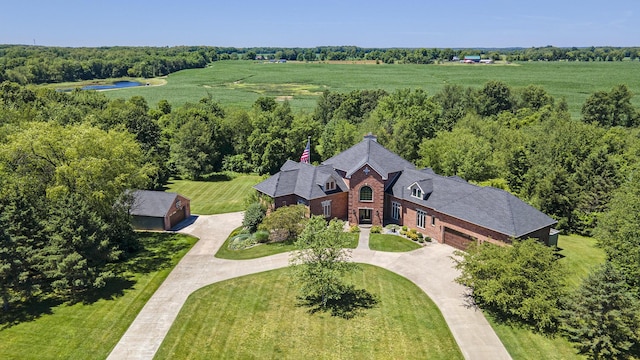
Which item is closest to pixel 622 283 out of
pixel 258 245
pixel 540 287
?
pixel 540 287

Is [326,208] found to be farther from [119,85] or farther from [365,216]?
[119,85]

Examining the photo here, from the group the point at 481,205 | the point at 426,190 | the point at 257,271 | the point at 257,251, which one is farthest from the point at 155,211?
the point at 481,205

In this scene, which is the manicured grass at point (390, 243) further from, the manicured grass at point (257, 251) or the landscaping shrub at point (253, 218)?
the landscaping shrub at point (253, 218)

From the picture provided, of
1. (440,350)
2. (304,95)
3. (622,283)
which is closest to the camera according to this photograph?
(622,283)

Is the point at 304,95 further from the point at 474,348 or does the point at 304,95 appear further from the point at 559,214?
the point at 474,348

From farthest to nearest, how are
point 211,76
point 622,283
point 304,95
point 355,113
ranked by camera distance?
point 211,76 < point 304,95 < point 355,113 < point 622,283

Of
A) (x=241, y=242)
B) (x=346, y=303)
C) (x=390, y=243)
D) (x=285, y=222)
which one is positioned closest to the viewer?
(x=346, y=303)

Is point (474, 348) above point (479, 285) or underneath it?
underneath
